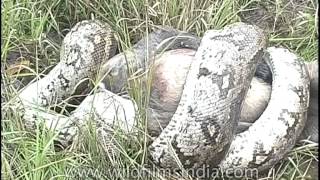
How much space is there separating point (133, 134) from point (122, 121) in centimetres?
10

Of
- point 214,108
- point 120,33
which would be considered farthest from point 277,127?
point 120,33

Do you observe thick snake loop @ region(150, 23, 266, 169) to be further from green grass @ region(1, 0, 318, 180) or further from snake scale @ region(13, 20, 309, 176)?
green grass @ region(1, 0, 318, 180)

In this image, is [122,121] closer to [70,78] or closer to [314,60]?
[70,78]

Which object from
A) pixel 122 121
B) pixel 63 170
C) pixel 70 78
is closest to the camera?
pixel 63 170

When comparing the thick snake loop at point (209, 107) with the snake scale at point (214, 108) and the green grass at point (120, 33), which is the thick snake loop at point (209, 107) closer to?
the snake scale at point (214, 108)

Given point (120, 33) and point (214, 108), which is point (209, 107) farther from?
point (120, 33)

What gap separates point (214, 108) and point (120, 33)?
0.95m

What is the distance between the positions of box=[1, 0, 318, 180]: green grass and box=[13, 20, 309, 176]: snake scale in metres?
0.07

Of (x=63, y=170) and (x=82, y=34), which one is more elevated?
(x=82, y=34)

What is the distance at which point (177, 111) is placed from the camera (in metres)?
3.21

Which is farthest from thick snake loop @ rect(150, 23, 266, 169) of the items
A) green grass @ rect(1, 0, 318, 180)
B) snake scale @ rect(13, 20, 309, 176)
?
green grass @ rect(1, 0, 318, 180)

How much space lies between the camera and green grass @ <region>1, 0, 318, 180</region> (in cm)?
320

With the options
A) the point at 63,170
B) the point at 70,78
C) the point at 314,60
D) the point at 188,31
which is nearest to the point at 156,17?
the point at 188,31

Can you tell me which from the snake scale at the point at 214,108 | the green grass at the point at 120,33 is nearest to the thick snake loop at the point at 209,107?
the snake scale at the point at 214,108
